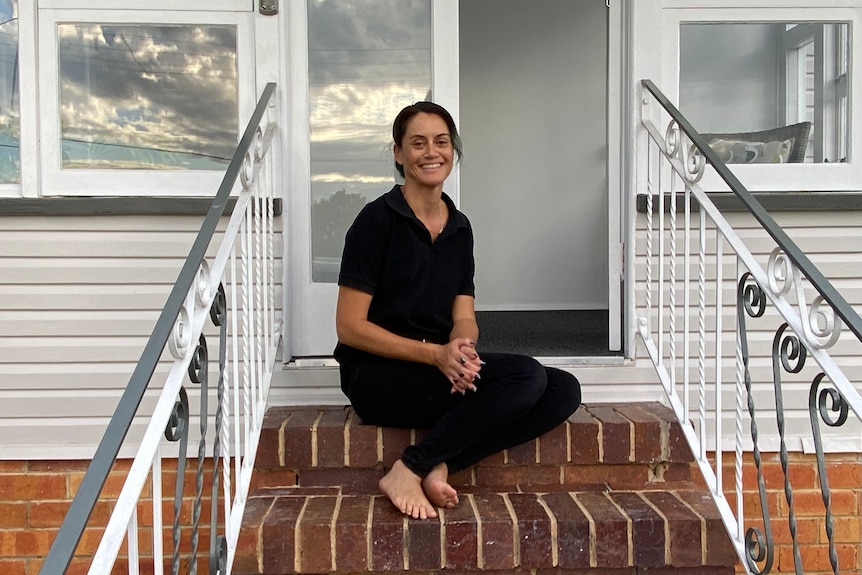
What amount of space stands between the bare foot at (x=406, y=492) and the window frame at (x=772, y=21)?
1.52m

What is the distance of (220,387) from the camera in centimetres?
149

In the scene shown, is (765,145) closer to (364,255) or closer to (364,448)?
(364,255)

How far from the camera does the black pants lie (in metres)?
1.81

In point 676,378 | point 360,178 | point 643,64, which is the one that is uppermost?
point 643,64

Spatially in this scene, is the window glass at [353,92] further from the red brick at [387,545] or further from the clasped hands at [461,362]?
the red brick at [387,545]

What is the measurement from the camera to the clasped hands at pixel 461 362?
1721 millimetres

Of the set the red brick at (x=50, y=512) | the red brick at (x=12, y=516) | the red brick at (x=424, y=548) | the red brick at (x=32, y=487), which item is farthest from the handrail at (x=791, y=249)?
the red brick at (x=12, y=516)

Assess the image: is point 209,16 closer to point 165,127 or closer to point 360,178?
point 165,127

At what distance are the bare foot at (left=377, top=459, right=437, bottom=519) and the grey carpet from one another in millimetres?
916

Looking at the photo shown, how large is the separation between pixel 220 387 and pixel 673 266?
55.4 inches

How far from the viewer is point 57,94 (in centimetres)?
236

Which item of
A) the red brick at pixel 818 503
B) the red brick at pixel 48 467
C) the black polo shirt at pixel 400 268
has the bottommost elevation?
the red brick at pixel 818 503

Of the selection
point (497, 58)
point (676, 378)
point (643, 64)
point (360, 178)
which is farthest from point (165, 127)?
point (497, 58)

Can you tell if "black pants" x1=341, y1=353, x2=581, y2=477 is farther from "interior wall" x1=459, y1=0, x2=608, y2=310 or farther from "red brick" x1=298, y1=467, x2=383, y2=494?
"interior wall" x1=459, y1=0, x2=608, y2=310
